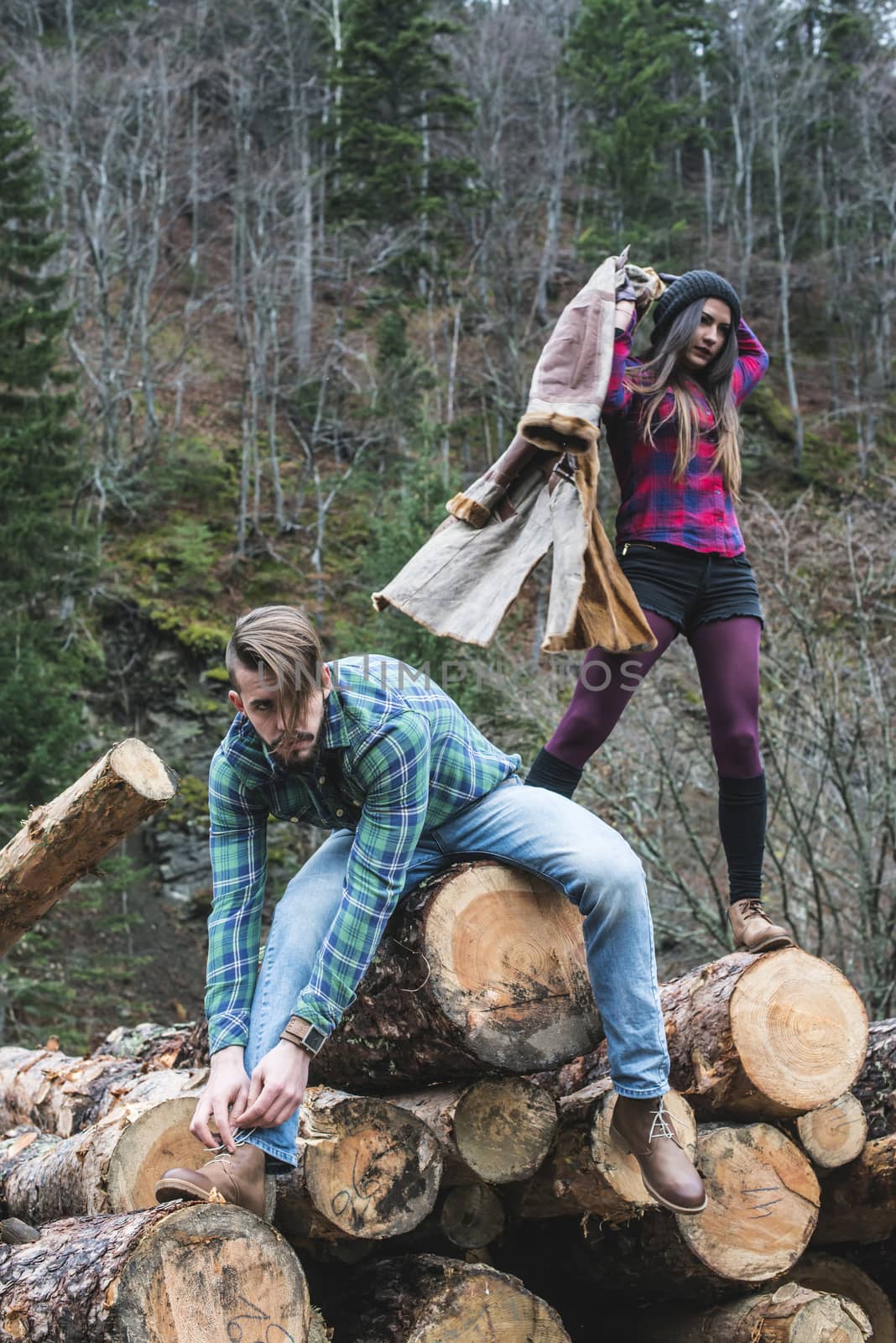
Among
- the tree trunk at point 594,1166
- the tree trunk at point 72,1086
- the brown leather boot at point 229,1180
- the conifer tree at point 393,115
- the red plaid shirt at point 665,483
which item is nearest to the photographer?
the brown leather boot at point 229,1180

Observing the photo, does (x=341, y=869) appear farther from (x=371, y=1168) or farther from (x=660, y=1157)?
(x=660, y=1157)

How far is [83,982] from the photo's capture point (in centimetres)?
1228

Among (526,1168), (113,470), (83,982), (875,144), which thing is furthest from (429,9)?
(526,1168)

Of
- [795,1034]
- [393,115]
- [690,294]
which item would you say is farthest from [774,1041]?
[393,115]

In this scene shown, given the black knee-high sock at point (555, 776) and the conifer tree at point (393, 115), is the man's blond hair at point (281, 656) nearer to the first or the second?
the black knee-high sock at point (555, 776)

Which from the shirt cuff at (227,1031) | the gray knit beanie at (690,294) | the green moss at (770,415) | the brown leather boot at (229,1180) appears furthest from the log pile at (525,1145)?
the green moss at (770,415)

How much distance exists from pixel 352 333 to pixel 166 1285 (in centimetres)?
2080

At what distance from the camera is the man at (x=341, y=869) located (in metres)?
2.37

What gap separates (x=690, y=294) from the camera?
3.28m

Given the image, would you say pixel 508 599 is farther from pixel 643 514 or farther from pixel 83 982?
pixel 83 982

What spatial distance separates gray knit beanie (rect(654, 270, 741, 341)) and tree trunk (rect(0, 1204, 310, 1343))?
2597 mm

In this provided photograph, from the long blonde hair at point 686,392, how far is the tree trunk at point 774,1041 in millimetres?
1369

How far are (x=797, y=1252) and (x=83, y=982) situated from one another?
10765 mm

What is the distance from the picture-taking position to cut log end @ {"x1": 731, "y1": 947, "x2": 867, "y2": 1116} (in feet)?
9.11
